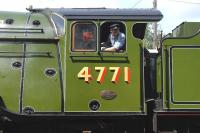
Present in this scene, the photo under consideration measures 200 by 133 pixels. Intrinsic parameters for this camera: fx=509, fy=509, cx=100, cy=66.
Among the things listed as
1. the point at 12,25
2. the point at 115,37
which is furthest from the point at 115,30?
the point at 12,25

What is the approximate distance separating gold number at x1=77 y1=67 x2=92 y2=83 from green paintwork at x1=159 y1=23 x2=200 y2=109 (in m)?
1.48

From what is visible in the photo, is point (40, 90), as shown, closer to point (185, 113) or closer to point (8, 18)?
point (8, 18)

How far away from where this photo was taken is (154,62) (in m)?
10.5

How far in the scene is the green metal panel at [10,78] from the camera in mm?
9625

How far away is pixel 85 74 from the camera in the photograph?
9.77 m

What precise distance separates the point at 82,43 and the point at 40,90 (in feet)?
4.01

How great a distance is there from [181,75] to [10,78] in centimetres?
332

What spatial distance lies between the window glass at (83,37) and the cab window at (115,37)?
22cm

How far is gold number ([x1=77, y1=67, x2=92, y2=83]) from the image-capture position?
9.76 meters

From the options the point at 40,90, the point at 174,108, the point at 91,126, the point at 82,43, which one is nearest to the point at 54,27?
the point at 82,43

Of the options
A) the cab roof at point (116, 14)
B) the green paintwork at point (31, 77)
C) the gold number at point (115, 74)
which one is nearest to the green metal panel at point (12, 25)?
the green paintwork at point (31, 77)

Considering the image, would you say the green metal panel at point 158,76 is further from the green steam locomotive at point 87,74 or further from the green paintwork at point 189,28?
the green paintwork at point 189,28

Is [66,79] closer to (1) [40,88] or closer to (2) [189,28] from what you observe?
(1) [40,88]

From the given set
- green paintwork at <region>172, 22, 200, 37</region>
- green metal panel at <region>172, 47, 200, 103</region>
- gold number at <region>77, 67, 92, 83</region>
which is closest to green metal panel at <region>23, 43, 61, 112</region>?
gold number at <region>77, 67, 92, 83</region>
